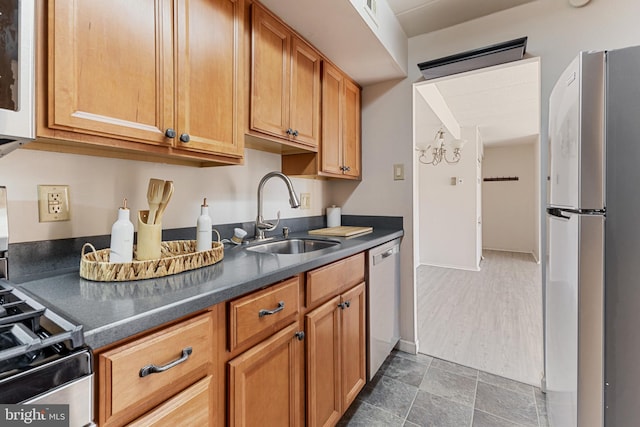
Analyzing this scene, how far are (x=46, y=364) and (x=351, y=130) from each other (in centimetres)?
205

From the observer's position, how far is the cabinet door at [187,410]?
649 millimetres

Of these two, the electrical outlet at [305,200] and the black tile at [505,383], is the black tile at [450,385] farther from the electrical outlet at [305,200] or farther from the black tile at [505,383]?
the electrical outlet at [305,200]

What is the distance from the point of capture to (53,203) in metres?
0.98

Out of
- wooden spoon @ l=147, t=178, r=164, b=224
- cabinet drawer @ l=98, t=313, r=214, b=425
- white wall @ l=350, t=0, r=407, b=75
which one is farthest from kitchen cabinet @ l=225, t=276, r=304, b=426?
white wall @ l=350, t=0, r=407, b=75

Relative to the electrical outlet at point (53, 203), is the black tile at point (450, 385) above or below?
below

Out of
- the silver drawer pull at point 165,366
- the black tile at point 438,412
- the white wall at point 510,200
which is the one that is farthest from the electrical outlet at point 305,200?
the white wall at point 510,200

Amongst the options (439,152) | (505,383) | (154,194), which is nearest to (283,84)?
(154,194)

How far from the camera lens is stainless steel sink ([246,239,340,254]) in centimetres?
167

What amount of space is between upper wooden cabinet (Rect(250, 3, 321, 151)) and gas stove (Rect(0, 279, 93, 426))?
3.35 feet

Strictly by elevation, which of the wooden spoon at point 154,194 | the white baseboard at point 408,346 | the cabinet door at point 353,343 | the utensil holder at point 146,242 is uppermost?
the wooden spoon at point 154,194

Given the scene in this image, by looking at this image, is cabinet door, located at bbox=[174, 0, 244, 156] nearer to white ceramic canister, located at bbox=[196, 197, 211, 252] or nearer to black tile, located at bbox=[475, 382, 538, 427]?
white ceramic canister, located at bbox=[196, 197, 211, 252]

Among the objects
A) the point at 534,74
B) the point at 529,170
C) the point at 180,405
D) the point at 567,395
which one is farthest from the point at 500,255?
the point at 180,405

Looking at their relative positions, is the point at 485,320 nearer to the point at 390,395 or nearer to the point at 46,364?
the point at 390,395

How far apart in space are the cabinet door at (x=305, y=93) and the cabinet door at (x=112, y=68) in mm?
712
